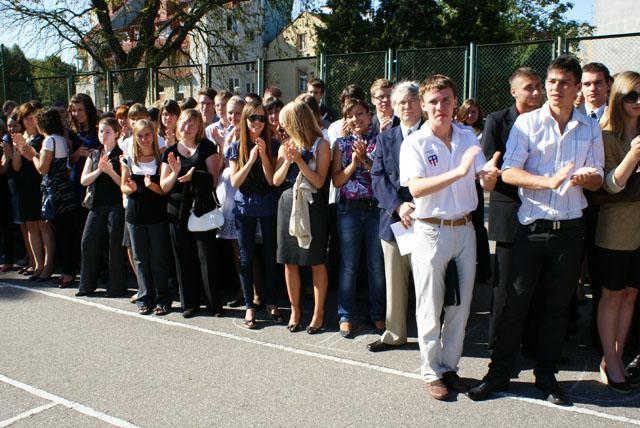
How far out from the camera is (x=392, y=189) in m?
4.52

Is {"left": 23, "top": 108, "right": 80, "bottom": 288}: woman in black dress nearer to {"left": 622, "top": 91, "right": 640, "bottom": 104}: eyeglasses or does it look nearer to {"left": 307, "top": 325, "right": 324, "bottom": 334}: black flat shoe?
{"left": 307, "top": 325, "right": 324, "bottom": 334}: black flat shoe

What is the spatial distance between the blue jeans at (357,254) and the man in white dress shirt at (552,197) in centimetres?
149

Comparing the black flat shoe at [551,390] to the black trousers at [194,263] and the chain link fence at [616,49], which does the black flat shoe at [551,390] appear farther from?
the chain link fence at [616,49]

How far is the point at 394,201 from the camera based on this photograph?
4.46 metres

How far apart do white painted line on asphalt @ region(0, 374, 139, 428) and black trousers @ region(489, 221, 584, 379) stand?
8.04 feet

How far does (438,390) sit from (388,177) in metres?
1.64

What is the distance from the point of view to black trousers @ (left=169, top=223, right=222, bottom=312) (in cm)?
579

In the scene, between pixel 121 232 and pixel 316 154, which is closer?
pixel 316 154

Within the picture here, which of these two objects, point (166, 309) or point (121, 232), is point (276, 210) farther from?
point (121, 232)

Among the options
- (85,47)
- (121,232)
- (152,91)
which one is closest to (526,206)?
(121,232)

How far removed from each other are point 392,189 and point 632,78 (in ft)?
5.90

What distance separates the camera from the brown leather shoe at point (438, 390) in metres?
3.88

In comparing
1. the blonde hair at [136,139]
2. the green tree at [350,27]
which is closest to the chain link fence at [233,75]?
the blonde hair at [136,139]

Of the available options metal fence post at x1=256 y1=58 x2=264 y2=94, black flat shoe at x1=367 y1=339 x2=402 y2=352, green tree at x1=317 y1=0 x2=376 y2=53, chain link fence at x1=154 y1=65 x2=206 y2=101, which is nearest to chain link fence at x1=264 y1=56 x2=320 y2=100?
metal fence post at x1=256 y1=58 x2=264 y2=94
